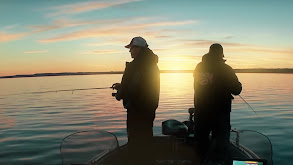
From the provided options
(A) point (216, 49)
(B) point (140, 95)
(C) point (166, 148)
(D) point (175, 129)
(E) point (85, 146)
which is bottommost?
(C) point (166, 148)

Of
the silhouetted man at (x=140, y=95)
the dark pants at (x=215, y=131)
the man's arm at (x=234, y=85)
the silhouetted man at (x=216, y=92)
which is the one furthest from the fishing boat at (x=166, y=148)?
the man's arm at (x=234, y=85)

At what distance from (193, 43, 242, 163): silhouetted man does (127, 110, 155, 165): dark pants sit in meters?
1.19

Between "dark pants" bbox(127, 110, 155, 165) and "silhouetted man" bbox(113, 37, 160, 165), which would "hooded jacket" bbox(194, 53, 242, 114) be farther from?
"dark pants" bbox(127, 110, 155, 165)

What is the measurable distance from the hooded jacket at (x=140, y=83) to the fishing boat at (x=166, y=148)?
0.93 m

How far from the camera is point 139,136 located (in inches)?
232

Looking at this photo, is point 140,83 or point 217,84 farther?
point 217,84

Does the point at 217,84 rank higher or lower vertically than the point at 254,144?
higher

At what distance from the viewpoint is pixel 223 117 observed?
6.27 meters

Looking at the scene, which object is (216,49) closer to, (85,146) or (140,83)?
(140,83)

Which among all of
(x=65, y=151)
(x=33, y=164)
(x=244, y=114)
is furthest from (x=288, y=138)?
(x=65, y=151)

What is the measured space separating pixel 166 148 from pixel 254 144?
8.03 ft

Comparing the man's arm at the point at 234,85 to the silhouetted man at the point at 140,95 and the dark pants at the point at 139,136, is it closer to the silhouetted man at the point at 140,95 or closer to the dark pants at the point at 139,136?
the silhouetted man at the point at 140,95

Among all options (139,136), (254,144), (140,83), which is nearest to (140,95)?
(140,83)

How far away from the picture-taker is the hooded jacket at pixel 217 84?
6.21 m
